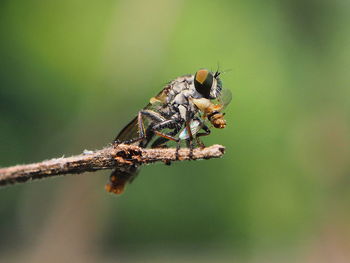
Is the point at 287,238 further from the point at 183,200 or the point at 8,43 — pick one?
the point at 8,43

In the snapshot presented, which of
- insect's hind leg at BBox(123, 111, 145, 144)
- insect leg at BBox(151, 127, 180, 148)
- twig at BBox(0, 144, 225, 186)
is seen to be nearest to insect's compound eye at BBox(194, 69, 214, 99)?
insect leg at BBox(151, 127, 180, 148)

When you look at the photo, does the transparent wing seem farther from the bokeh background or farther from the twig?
the bokeh background

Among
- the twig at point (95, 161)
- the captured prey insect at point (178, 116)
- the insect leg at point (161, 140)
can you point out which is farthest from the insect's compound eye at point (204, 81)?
the twig at point (95, 161)

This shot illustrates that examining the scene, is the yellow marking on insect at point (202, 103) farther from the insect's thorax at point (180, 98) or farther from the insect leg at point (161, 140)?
the insect leg at point (161, 140)

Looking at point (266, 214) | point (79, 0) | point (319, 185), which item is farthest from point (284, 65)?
point (79, 0)

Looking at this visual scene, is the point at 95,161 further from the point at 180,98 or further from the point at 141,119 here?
the point at 180,98
